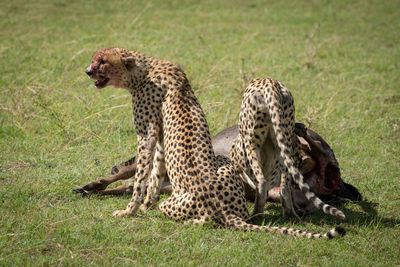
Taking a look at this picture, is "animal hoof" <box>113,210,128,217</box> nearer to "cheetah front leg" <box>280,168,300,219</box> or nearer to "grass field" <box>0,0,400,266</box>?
"grass field" <box>0,0,400,266</box>

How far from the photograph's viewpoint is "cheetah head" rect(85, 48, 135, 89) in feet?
17.6

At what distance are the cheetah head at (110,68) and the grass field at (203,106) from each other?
46.6 inches

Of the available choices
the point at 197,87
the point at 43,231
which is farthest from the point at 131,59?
the point at 197,87

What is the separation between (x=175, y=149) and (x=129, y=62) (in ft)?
3.80

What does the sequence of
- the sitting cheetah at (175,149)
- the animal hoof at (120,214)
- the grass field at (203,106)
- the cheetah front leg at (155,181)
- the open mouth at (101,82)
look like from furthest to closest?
the open mouth at (101,82), the cheetah front leg at (155,181), the animal hoof at (120,214), the sitting cheetah at (175,149), the grass field at (203,106)

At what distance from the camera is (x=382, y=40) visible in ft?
40.9

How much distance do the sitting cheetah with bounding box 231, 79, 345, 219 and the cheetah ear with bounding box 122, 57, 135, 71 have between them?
1.25m

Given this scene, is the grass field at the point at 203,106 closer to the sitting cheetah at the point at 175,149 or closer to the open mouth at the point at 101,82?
the sitting cheetah at the point at 175,149

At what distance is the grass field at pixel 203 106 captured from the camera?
428cm

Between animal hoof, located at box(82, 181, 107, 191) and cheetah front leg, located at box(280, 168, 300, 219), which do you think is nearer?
cheetah front leg, located at box(280, 168, 300, 219)

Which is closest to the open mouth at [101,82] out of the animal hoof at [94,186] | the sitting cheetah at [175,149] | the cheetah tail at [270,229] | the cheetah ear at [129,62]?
the sitting cheetah at [175,149]

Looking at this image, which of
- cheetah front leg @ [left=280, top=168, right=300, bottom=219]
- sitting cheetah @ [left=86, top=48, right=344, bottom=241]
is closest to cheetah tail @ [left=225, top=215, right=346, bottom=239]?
sitting cheetah @ [left=86, top=48, right=344, bottom=241]

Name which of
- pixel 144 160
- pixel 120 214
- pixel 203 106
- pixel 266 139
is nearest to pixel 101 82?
pixel 144 160

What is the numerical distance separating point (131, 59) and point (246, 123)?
4.53 feet
